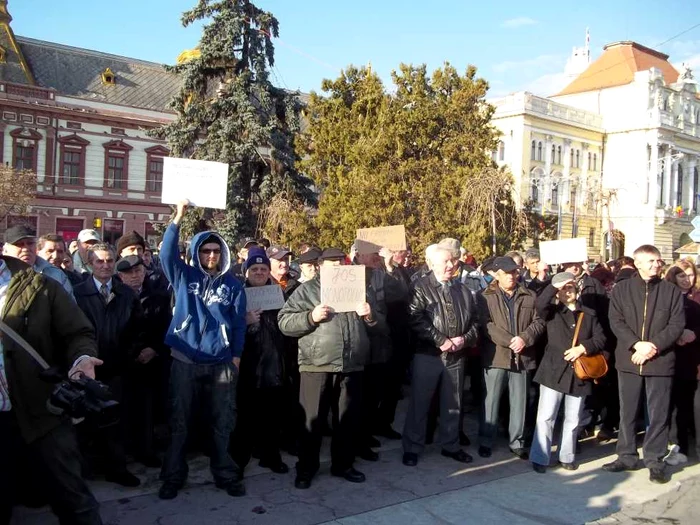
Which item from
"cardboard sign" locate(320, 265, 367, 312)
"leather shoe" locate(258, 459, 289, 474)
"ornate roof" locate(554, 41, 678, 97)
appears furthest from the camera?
"ornate roof" locate(554, 41, 678, 97)

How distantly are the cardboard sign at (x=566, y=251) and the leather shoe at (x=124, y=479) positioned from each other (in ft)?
17.0

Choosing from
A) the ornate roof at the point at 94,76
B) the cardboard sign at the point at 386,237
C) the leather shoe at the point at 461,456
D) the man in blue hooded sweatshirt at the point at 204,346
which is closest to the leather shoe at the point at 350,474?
the man in blue hooded sweatshirt at the point at 204,346

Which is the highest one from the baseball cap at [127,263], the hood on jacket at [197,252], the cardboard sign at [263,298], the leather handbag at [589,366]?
the hood on jacket at [197,252]

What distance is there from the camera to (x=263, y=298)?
18.7 feet

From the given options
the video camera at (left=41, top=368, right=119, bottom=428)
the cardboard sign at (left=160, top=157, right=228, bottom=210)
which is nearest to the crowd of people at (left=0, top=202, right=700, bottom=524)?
the cardboard sign at (left=160, top=157, right=228, bottom=210)

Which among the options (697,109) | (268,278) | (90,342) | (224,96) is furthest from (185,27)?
(697,109)

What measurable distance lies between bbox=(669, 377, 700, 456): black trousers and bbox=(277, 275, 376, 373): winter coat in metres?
3.45

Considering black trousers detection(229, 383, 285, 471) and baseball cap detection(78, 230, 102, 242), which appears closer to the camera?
black trousers detection(229, 383, 285, 471)

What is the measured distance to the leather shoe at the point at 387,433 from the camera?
23.5 feet

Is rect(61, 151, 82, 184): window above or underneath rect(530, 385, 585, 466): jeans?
above

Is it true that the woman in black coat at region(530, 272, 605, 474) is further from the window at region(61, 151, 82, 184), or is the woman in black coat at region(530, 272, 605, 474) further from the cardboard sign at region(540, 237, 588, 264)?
the window at region(61, 151, 82, 184)

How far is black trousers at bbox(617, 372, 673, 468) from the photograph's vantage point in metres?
6.09

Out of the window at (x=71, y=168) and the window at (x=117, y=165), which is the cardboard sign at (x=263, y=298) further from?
the window at (x=117, y=165)

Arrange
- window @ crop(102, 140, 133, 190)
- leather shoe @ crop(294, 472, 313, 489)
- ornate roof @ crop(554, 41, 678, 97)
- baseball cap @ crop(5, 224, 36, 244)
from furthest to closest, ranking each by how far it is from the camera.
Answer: ornate roof @ crop(554, 41, 678, 97), window @ crop(102, 140, 133, 190), leather shoe @ crop(294, 472, 313, 489), baseball cap @ crop(5, 224, 36, 244)
